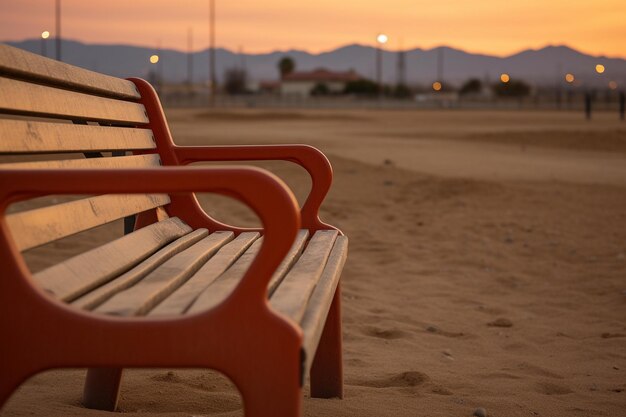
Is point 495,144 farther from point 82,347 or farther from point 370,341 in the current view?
point 82,347

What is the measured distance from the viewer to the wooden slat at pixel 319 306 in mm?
1882

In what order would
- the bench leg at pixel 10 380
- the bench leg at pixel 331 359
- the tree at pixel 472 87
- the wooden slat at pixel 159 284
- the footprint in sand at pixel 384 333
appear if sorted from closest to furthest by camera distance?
the bench leg at pixel 10 380
the wooden slat at pixel 159 284
the bench leg at pixel 331 359
the footprint in sand at pixel 384 333
the tree at pixel 472 87

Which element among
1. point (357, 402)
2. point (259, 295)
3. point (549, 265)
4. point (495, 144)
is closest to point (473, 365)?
point (357, 402)

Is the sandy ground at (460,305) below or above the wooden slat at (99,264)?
below

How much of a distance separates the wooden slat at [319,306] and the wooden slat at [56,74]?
97 centimetres

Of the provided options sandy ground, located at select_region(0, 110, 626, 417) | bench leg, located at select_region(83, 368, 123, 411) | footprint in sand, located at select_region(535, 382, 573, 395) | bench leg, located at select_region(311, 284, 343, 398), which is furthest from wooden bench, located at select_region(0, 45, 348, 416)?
footprint in sand, located at select_region(535, 382, 573, 395)

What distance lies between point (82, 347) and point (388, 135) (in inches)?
1007

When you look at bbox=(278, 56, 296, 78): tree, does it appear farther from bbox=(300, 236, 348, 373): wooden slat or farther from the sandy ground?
bbox=(300, 236, 348, 373): wooden slat

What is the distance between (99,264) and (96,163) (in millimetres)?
595

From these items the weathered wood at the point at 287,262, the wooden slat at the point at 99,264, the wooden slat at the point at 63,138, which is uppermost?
the wooden slat at the point at 63,138

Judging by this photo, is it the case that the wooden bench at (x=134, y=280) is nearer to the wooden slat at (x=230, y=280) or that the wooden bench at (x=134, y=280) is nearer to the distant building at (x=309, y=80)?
the wooden slat at (x=230, y=280)

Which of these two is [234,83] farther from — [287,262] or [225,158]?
[287,262]

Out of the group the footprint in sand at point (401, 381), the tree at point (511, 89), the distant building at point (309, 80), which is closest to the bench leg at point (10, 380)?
the footprint in sand at point (401, 381)

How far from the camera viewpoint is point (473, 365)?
4.00 m
